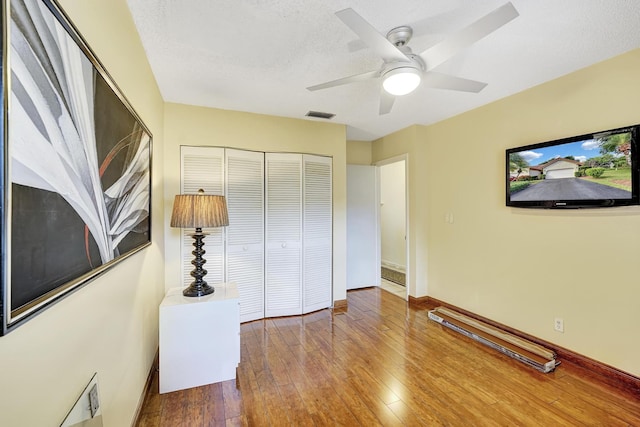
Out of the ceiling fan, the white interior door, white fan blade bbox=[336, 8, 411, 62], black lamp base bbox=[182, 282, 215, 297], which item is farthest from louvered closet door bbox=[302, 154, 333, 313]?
white fan blade bbox=[336, 8, 411, 62]

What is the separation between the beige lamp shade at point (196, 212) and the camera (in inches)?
86.4

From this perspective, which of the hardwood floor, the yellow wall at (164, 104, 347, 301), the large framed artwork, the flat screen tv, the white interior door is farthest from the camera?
the white interior door

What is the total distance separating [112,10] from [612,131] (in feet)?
10.9

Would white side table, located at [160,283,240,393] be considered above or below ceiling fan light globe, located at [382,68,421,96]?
below

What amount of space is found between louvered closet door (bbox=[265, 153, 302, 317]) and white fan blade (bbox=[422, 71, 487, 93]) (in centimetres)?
188

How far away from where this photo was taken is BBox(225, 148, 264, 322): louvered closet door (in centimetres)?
322

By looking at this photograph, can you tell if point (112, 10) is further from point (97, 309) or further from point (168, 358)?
point (168, 358)

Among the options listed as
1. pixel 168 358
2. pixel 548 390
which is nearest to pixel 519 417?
pixel 548 390

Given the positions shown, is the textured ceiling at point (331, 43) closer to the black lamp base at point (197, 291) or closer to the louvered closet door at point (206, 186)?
the louvered closet door at point (206, 186)

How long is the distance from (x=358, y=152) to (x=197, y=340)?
3720 millimetres

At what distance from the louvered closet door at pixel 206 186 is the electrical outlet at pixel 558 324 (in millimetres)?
3277

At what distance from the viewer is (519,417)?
1.86 m

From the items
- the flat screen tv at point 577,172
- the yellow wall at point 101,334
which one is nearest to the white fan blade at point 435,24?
the yellow wall at point 101,334

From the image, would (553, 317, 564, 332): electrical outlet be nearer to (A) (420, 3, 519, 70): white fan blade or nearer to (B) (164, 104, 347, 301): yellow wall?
(B) (164, 104, 347, 301): yellow wall
